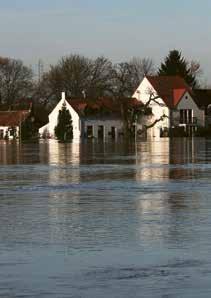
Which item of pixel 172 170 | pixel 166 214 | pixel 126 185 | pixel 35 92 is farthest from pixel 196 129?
pixel 166 214

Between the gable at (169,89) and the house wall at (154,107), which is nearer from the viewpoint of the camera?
the house wall at (154,107)

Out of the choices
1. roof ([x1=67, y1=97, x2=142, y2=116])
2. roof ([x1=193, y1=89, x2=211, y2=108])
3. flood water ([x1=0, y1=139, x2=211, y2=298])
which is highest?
roof ([x1=193, y1=89, x2=211, y2=108])

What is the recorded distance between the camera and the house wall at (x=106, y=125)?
11700 cm

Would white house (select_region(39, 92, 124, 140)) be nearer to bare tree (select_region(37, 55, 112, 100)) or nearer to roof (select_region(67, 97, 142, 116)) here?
roof (select_region(67, 97, 142, 116))

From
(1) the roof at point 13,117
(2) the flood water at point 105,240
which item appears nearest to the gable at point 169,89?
(1) the roof at point 13,117

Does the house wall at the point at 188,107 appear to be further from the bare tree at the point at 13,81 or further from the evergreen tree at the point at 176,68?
the bare tree at the point at 13,81

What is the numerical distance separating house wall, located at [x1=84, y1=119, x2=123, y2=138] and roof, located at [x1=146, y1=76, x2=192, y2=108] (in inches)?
303

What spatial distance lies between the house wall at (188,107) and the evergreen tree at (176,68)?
16112mm

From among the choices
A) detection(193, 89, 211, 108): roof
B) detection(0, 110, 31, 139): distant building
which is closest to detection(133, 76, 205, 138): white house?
detection(193, 89, 211, 108): roof

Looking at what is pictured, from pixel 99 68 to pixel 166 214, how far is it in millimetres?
127525

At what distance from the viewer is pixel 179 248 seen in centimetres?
1148

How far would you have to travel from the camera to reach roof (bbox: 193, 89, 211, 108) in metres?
126

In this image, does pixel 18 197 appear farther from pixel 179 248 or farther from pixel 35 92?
pixel 35 92

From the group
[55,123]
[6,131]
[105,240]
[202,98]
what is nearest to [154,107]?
[202,98]
